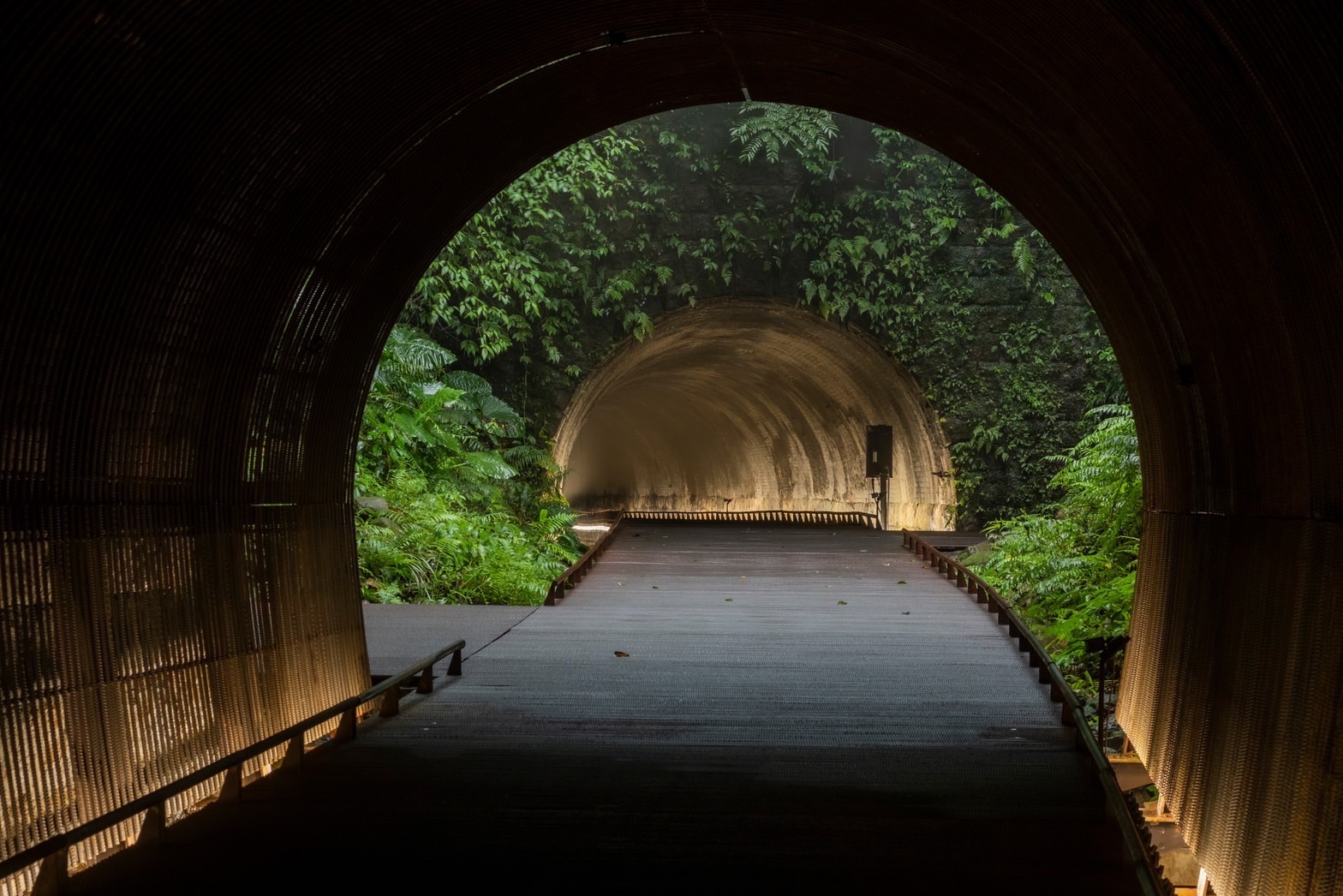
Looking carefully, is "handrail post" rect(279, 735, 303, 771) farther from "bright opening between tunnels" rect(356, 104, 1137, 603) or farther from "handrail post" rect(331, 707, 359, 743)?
"bright opening between tunnels" rect(356, 104, 1137, 603)

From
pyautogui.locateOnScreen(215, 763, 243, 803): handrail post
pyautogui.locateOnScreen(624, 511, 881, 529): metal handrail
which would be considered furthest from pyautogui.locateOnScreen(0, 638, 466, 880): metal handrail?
pyautogui.locateOnScreen(624, 511, 881, 529): metal handrail

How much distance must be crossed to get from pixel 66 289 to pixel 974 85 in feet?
13.8

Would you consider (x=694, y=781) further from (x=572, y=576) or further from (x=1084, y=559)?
(x=572, y=576)

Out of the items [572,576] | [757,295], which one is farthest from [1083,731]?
[757,295]

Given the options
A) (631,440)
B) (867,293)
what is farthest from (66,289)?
(631,440)

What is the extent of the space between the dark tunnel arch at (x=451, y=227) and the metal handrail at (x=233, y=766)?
279mm

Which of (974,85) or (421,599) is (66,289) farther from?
(421,599)

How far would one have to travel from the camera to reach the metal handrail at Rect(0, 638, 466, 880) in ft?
13.1

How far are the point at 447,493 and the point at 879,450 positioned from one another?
9.42m

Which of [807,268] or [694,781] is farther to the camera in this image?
[807,268]

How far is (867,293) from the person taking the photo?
60.6 feet

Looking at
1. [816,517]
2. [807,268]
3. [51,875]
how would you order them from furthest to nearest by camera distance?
[816,517] → [807,268] → [51,875]

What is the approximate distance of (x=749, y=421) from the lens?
1187 inches

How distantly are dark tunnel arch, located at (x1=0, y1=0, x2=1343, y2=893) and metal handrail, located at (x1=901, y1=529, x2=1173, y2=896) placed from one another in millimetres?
299
